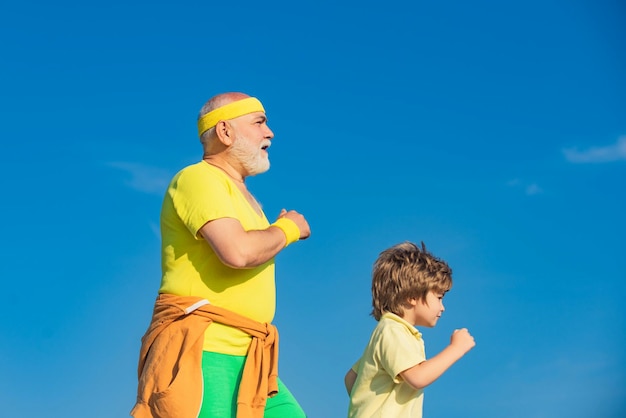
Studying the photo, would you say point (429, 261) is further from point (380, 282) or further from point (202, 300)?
point (202, 300)

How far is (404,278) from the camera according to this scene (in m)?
5.58

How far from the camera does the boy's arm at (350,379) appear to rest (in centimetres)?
566

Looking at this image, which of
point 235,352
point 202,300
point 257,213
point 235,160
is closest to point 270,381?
point 235,352

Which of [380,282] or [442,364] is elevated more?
[380,282]

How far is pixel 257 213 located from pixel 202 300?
73 centimetres

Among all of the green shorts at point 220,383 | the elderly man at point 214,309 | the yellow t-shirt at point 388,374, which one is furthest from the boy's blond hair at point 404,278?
the green shorts at point 220,383

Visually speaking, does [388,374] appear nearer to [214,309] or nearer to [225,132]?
[214,309]

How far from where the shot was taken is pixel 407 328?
5453 mm

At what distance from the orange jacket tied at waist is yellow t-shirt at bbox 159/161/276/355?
0.19 ft

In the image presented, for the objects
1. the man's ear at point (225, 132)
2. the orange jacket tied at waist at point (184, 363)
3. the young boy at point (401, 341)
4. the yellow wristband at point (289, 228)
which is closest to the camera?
the orange jacket tied at waist at point (184, 363)

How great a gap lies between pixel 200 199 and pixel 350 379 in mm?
1986

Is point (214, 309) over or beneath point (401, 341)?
beneath

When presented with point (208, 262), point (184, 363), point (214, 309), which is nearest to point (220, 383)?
point (184, 363)

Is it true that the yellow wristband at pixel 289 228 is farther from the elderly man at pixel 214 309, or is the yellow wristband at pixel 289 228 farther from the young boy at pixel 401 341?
the young boy at pixel 401 341
